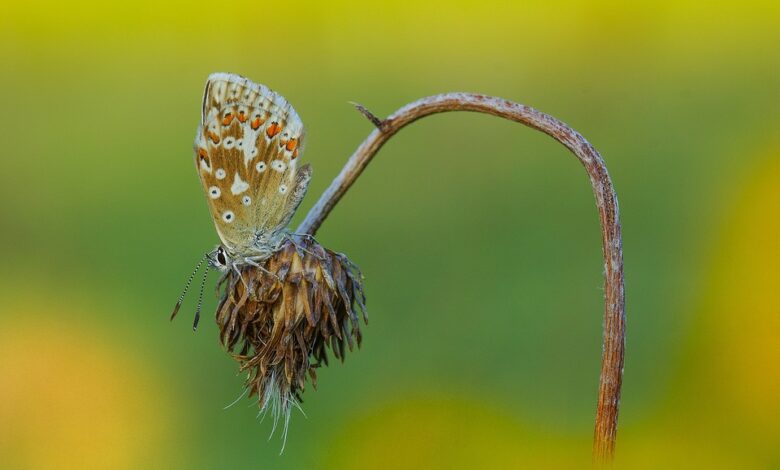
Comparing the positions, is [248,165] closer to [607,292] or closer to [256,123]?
[256,123]

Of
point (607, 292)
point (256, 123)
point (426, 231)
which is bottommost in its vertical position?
point (256, 123)

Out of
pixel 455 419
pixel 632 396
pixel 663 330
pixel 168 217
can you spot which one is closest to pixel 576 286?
pixel 663 330

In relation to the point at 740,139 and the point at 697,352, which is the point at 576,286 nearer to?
the point at 697,352

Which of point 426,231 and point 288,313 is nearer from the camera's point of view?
point 288,313

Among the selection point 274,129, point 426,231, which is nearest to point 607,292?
point 274,129

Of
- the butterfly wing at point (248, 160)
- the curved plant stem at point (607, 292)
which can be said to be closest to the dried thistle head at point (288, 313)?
the butterfly wing at point (248, 160)

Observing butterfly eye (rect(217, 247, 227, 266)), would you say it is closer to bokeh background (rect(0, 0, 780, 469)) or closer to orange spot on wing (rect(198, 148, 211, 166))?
orange spot on wing (rect(198, 148, 211, 166))

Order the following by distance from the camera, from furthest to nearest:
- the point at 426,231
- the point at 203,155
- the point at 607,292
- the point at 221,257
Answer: the point at 426,231, the point at 221,257, the point at 203,155, the point at 607,292
